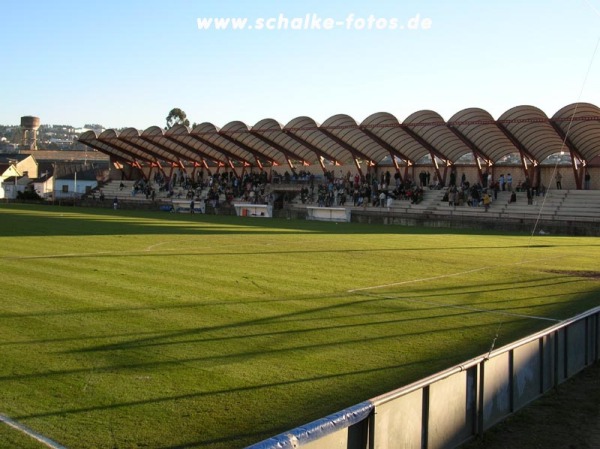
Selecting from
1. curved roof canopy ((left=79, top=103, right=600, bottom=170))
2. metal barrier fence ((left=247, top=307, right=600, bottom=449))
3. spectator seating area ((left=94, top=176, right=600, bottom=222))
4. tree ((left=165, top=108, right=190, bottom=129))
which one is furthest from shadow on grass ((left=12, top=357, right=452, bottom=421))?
tree ((left=165, top=108, right=190, bottom=129))

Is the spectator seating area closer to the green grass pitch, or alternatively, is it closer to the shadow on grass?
the green grass pitch

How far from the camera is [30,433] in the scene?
5.57m

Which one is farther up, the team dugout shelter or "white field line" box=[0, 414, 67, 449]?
the team dugout shelter

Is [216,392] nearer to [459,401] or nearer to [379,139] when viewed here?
[459,401]

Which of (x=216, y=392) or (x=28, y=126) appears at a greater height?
(x=28, y=126)

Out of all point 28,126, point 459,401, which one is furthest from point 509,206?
point 28,126

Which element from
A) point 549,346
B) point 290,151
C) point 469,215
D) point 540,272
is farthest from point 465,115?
point 549,346

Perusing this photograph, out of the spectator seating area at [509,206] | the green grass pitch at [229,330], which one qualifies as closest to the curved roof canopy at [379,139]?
the spectator seating area at [509,206]

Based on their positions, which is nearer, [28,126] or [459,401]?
[459,401]

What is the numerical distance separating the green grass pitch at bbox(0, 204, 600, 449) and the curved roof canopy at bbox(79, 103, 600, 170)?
2030 centimetres

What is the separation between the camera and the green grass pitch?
619 cm

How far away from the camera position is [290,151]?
59.8 metres

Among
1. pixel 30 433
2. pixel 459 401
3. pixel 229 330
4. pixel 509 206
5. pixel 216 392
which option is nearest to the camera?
pixel 30 433

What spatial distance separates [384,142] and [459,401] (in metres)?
45.5
